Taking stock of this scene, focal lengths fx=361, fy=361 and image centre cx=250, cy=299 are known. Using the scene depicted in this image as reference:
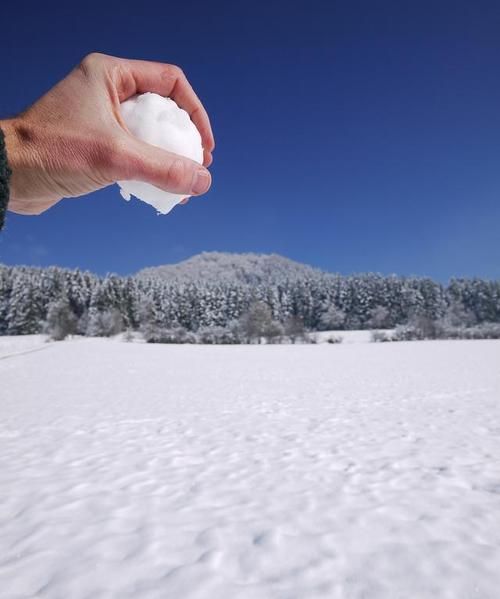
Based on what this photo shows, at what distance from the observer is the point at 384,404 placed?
31.9 feet

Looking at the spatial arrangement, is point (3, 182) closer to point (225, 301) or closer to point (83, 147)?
point (83, 147)

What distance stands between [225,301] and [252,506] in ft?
279

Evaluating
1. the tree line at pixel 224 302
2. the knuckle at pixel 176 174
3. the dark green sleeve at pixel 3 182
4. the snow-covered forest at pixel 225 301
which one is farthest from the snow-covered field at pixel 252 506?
the snow-covered forest at pixel 225 301

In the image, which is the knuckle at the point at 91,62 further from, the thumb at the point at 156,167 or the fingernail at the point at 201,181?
the fingernail at the point at 201,181

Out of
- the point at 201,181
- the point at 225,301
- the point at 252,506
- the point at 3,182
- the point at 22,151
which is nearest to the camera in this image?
the point at 3,182

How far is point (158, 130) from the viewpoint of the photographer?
2.50 m

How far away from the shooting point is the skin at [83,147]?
83.2 inches

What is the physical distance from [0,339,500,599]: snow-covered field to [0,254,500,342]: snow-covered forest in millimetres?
58670

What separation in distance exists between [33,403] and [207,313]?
7510 centimetres

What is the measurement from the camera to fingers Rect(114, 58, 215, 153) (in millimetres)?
2498

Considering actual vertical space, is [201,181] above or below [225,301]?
below

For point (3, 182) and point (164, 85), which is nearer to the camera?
point (3, 182)

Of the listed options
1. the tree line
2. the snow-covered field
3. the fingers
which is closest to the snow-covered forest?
the tree line

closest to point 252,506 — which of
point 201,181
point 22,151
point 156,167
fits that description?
point 201,181
